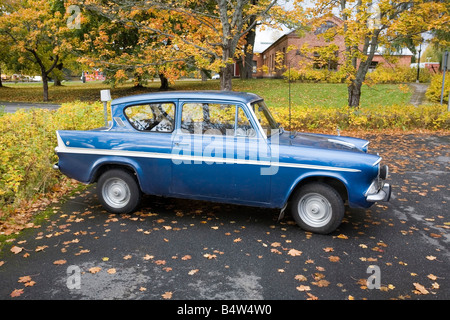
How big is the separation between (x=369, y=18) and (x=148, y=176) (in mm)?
9910

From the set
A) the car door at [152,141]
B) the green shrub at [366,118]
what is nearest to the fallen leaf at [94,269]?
the car door at [152,141]

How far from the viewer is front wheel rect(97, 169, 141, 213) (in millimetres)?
5547

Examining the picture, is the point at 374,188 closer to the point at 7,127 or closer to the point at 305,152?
the point at 305,152

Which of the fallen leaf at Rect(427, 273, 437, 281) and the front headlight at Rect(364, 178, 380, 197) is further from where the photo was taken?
the front headlight at Rect(364, 178, 380, 197)

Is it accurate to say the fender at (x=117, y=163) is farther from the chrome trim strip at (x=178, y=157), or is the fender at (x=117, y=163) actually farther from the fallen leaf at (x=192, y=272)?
the fallen leaf at (x=192, y=272)

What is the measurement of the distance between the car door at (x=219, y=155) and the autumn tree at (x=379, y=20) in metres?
8.00

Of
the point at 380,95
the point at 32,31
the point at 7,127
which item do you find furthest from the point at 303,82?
the point at 7,127

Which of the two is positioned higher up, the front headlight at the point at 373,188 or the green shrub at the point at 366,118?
the green shrub at the point at 366,118

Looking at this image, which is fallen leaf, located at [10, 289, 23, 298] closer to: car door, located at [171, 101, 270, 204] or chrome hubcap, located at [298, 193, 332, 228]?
car door, located at [171, 101, 270, 204]

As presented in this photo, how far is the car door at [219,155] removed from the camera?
4.94m

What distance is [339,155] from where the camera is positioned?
470cm

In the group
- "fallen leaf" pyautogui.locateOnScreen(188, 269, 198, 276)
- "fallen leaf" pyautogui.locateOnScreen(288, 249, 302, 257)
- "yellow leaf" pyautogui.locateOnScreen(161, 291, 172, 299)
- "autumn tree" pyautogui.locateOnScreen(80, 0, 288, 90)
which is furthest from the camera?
"autumn tree" pyautogui.locateOnScreen(80, 0, 288, 90)

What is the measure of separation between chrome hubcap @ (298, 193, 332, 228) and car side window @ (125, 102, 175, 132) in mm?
2130

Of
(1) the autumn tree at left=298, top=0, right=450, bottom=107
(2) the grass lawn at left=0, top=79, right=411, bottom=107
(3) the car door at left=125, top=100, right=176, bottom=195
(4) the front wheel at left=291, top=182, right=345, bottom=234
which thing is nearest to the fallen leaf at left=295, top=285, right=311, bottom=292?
(4) the front wheel at left=291, top=182, right=345, bottom=234
